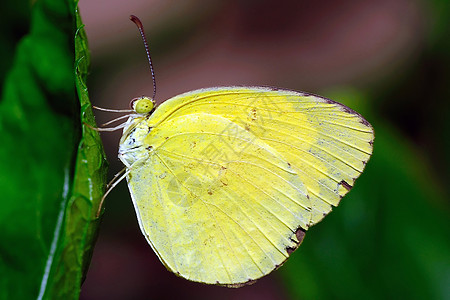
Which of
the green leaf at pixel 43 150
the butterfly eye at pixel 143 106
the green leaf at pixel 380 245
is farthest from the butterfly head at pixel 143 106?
the green leaf at pixel 380 245

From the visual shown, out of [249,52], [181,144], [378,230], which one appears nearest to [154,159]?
[181,144]

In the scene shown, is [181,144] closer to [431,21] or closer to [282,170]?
[282,170]

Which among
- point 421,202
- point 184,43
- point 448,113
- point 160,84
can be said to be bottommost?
point 160,84

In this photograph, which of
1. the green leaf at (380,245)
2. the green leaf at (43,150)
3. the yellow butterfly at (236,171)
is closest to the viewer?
the green leaf at (43,150)

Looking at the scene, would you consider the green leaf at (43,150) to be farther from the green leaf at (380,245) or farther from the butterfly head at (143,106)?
the green leaf at (380,245)

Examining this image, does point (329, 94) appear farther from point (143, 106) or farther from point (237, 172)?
point (143, 106)

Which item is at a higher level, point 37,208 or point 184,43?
point 37,208
